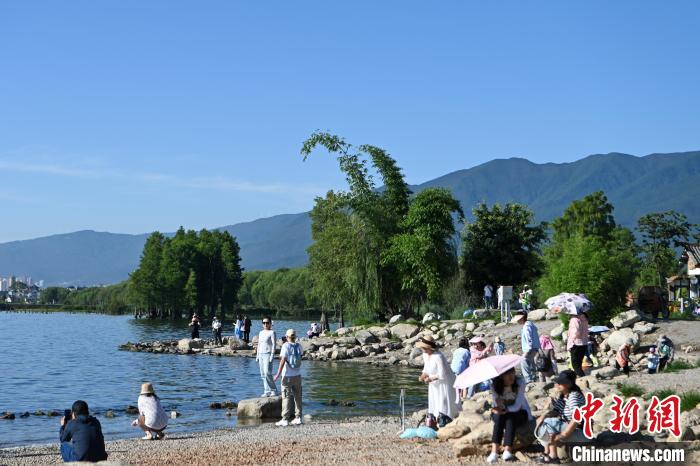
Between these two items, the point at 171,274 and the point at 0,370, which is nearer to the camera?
the point at 0,370

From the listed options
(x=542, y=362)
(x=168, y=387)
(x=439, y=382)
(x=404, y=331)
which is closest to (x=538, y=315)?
(x=404, y=331)

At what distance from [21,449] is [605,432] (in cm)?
1215

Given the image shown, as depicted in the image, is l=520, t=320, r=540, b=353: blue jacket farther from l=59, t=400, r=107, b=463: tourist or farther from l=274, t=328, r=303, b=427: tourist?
l=59, t=400, r=107, b=463: tourist

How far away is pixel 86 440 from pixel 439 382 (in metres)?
6.20

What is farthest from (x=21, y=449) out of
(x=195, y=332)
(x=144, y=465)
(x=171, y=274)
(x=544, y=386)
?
(x=171, y=274)

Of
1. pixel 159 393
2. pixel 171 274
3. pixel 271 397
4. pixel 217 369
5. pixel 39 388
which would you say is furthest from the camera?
pixel 171 274

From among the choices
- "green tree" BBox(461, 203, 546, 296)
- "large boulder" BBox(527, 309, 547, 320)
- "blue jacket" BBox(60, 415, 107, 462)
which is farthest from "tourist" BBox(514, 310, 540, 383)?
"green tree" BBox(461, 203, 546, 296)

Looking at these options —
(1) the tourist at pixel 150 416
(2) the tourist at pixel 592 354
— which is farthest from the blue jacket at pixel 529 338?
(1) the tourist at pixel 150 416

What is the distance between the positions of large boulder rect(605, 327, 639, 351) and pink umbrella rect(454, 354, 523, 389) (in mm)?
19323

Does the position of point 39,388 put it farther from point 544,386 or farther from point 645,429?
point 645,429

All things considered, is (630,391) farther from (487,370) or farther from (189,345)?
(189,345)

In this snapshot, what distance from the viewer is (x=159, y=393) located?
30391mm

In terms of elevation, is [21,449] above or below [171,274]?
below

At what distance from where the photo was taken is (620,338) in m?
31.6
